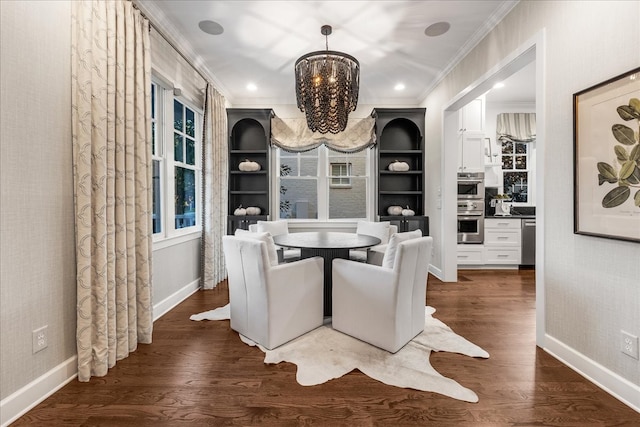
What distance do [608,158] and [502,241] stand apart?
354cm

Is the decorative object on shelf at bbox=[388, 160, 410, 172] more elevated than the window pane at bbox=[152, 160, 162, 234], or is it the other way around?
the decorative object on shelf at bbox=[388, 160, 410, 172]

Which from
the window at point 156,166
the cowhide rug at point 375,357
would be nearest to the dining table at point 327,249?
the cowhide rug at point 375,357

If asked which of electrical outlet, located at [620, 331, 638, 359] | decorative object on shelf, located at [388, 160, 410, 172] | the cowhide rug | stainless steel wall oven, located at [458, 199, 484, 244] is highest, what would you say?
decorative object on shelf, located at [388, 160, 410, 172]

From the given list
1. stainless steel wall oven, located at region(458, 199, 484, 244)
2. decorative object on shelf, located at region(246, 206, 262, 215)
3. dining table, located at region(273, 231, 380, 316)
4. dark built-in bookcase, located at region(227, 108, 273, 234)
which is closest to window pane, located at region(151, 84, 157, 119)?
dark built-in bookcase, located at region(227, 108, 273, 234)

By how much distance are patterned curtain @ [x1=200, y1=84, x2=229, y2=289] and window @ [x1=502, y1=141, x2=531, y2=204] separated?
4989 mm

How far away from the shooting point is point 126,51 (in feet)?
7.36

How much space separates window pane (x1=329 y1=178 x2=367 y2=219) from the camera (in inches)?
213

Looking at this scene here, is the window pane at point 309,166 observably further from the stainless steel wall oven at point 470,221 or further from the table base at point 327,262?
the table base at point 327,262

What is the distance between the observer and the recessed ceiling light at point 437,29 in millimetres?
2975

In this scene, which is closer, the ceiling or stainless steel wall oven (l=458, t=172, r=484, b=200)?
the ceiling

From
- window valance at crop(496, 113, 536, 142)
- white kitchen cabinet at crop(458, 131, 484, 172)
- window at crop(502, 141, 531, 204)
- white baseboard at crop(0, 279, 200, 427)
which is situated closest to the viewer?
white baseboard at crop(0, 279, 200, 427)

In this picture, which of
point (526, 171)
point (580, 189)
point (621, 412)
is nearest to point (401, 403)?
point (621, 412)

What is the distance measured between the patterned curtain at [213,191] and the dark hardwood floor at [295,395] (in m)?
1.52

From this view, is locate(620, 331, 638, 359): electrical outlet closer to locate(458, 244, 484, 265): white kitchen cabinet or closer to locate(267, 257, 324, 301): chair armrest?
locate(267, 257, 324, 301): chair armrest
